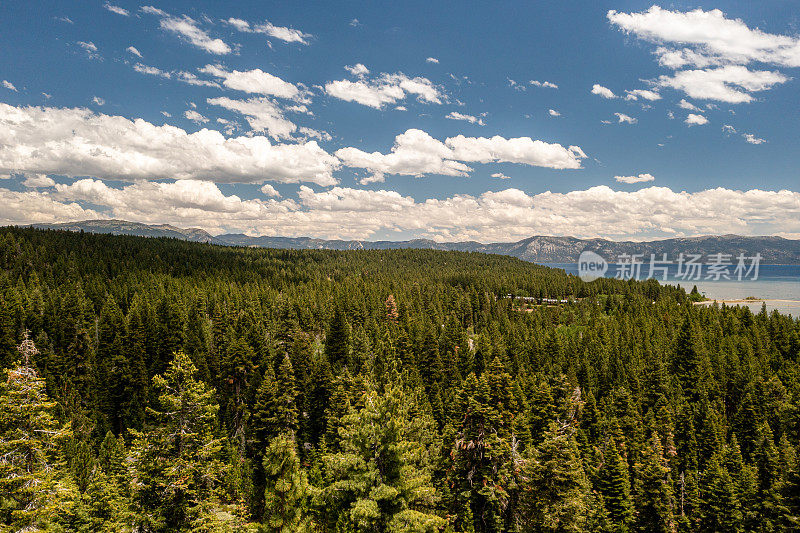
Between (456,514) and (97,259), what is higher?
(97,259)

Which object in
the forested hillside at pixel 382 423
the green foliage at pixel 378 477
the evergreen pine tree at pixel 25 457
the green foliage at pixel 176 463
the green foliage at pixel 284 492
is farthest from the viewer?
the green foliage at pixel 284 492

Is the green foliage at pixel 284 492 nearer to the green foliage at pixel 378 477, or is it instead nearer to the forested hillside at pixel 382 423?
the forested hillside at pixel 382 423

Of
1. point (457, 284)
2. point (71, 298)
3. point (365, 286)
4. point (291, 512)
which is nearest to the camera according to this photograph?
point (291, 512)

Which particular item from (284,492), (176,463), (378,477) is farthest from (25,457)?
(284,492)

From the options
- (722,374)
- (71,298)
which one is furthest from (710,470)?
(71,298)

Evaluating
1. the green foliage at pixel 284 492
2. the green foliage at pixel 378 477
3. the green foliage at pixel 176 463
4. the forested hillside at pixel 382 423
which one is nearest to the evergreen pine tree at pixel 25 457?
the forested hillside at pixel 382 423

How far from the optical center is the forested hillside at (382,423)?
49.5 ft

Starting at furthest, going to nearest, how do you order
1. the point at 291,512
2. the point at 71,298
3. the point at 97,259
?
the point at 97,259 → the point at 71,298 → the point at 291,512

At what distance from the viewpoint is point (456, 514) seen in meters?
32.8

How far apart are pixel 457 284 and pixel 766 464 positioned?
416 ft

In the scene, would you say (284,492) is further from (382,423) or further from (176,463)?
(176,463)

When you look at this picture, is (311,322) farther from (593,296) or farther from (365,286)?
(593,296)

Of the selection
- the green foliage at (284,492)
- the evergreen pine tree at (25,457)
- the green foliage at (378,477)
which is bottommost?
the green foliage at (284,492)

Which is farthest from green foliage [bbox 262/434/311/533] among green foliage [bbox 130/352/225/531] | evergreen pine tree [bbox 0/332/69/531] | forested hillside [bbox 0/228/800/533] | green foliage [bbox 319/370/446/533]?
evergreen pine tree [bbox 0/332/69/531]
